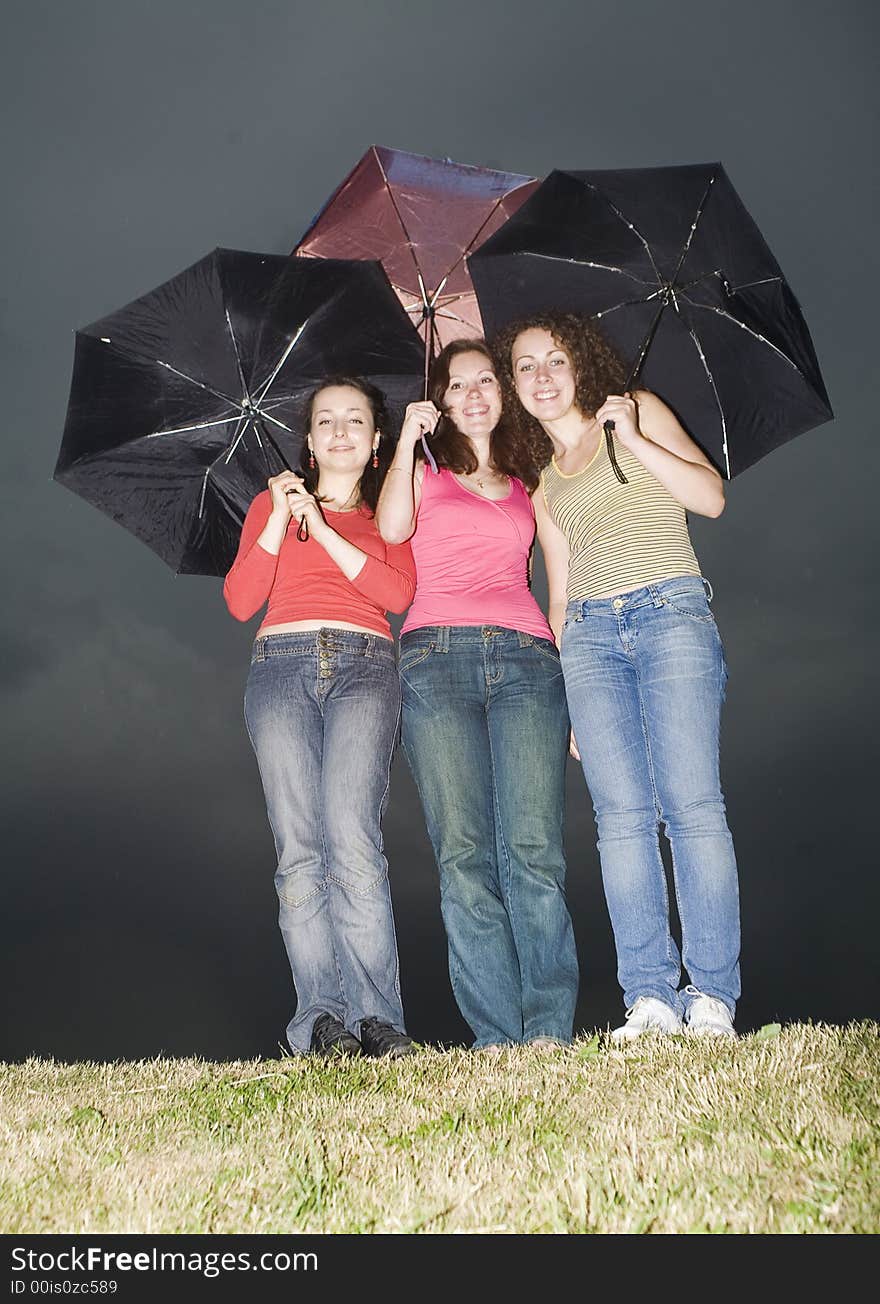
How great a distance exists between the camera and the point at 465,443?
16.8 ft

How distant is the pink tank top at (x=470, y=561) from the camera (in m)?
4.70

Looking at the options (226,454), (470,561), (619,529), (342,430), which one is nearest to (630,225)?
(619,529)

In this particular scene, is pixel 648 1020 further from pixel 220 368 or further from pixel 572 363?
pixel 220 368

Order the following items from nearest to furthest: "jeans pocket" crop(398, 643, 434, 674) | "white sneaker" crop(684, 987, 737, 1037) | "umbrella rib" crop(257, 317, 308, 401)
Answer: "white sneaker" crop(684, 987, 737, 1037)
"jeans pocket" crop(398, 643, 434, 674)
"umbrella rib" crop(257, 317, 308, 401)

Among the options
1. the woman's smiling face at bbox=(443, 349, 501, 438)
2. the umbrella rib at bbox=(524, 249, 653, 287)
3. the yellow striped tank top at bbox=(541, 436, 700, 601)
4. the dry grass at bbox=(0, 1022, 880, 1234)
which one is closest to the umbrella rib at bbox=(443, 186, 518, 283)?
the umbrella rib at bbox=(524, 249, 653, 287)

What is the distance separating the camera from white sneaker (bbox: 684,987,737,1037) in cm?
385

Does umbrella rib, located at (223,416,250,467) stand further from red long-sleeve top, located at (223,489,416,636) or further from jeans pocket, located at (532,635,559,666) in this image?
jeans pocket, located at (532,635,559,666)

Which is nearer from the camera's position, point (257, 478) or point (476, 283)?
point (476, 283)

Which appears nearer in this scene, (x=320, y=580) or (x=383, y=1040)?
(x=383, y=1040)

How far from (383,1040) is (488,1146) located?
152 cm

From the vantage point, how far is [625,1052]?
3605mm
